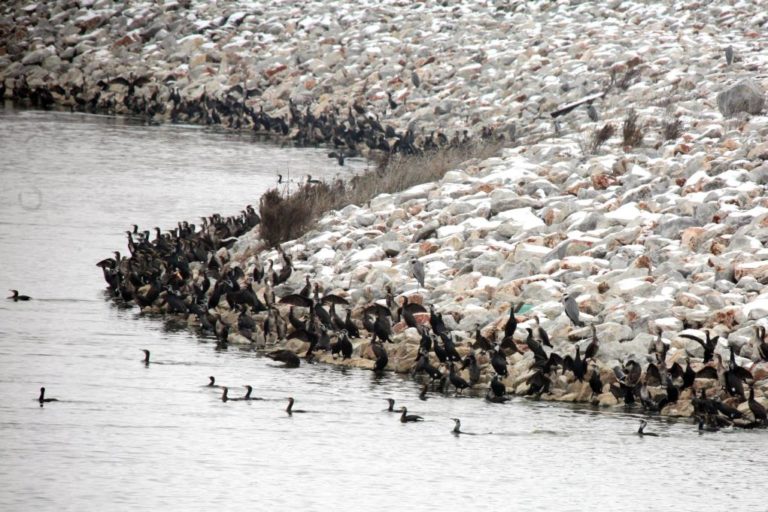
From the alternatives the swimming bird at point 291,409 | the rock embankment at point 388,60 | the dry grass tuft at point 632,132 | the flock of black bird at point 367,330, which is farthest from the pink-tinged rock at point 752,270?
the rock embankment at point 388,60

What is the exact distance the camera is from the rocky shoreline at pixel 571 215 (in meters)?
16.0

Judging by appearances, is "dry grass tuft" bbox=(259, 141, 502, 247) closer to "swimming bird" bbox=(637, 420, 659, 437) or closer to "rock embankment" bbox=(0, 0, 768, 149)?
"rock embankment" bbox=(0, 0, 768, 149)

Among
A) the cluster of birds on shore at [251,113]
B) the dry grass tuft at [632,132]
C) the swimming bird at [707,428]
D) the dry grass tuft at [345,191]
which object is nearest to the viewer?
the swimming bird at [707,428]

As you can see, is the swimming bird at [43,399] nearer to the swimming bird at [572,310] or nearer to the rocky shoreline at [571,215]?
the rocky shoreline at [571,215]

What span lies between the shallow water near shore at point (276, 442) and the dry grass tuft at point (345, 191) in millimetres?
3225

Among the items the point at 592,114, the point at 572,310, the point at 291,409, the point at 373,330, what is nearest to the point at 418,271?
the point at 373,330

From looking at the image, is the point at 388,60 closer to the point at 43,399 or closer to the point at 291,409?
the point at 291,409

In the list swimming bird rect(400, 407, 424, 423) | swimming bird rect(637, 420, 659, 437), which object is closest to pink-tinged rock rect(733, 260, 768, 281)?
swimming bird rect(637, 420, 659, 437)

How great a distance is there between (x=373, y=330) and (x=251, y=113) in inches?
985

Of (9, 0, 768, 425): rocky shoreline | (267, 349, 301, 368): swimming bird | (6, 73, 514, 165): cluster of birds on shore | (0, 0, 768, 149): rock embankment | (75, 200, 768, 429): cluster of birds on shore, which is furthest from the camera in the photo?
(6, 73, 514, 165): cluster of birds on shore

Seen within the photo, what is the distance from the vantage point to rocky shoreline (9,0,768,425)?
52.5 ft

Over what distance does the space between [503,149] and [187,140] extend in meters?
16.4

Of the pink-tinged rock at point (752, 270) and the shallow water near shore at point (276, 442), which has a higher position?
the pink-tinged rock at point (752, 270)

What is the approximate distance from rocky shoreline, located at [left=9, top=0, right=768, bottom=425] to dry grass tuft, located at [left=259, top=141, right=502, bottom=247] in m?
0.39
